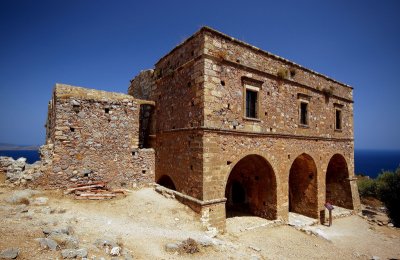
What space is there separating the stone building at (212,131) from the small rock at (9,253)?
602cm

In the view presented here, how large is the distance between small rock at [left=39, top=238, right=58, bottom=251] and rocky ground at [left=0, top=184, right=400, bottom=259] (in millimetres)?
19

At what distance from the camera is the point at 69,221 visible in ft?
24.1

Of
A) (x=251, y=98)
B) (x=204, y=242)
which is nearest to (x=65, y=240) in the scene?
(x=204, y=242)

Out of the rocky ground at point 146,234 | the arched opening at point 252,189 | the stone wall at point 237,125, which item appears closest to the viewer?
the rocky ground at point 146,234

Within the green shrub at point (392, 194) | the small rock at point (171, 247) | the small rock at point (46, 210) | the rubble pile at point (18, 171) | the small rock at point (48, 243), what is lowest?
the green shrub at point (392, 194)

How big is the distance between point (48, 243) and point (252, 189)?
10.5 meters

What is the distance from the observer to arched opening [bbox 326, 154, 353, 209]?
1759 cm

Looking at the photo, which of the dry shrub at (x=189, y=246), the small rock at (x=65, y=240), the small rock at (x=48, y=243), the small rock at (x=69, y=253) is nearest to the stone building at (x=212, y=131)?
the dry shrub at (x=189, y=246)

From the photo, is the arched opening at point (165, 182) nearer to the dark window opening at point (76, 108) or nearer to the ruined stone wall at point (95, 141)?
the ruined stone wall at point (95, 141)

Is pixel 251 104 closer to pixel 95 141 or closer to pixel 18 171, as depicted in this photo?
pixel 95 141

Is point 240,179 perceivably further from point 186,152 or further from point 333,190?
point 333,190

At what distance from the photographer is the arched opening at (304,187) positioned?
14.9 m

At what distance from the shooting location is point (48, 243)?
5.18m

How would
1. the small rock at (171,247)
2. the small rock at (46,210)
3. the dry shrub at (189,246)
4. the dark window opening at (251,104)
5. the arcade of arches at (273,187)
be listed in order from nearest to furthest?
1. the small rock at (171,247)
2. the dry shrub at (189,246)
3. the small rock at (46,210)
4. the dark window opening at (251,104)
5. the arcade of arches at (273,187)
